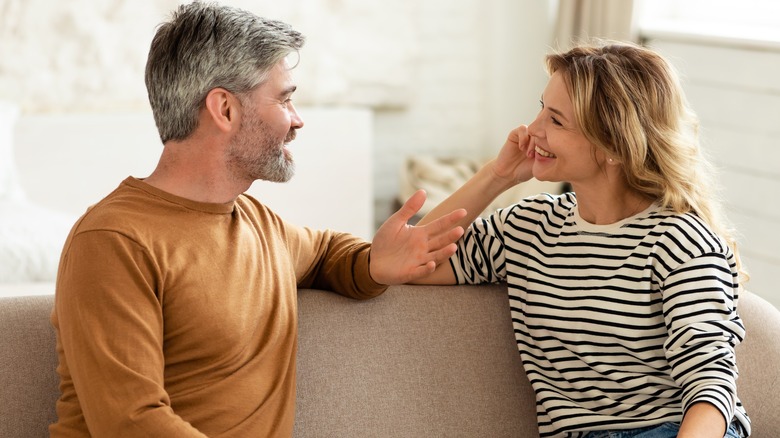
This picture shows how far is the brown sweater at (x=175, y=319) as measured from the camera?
1343mm

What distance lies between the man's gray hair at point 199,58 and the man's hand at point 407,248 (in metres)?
0.38

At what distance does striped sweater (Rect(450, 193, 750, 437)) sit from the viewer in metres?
1.56

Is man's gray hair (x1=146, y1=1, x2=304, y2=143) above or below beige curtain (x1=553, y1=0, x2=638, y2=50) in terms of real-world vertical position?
above

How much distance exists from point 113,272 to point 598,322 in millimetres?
826

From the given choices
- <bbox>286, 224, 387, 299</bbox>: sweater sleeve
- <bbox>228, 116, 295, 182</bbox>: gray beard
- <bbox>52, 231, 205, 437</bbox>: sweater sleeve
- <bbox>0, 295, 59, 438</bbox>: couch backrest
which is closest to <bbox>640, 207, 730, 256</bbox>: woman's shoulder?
<bbox>286, 224, 387, 299</bbox>: sweater sleeve

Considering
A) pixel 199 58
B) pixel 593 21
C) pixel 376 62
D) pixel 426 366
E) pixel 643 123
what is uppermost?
pixel 199 58

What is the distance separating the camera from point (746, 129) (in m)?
3.24

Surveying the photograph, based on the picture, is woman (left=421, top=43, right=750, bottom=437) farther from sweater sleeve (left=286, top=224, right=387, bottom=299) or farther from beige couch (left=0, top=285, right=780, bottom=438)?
sweater sleeve (left=286, top=224, right=387, bottom=299)

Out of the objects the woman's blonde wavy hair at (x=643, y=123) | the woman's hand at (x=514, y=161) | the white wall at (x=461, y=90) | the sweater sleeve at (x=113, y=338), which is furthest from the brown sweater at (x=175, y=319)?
the white wall at (x=461, y=90)

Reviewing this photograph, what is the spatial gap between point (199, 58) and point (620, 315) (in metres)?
0.83

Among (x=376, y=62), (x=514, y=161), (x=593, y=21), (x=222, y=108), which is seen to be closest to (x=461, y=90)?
(x=376, y=62)

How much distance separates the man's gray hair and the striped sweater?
1.98 ft

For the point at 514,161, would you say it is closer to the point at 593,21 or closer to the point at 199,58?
the point at 199,58

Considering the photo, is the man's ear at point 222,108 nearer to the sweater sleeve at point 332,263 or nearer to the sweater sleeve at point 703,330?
the sweater sleeve at point 332,263
